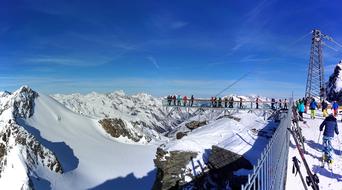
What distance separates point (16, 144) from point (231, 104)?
3747 centimetres

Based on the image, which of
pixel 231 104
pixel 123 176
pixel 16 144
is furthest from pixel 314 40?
pixel 16 144

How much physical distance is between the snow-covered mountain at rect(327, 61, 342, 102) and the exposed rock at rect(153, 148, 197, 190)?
85.3 ft

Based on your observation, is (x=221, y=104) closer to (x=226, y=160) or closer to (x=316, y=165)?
(x=226, y=160)

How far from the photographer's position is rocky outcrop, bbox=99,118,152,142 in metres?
99.8

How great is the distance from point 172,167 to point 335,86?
2951cm

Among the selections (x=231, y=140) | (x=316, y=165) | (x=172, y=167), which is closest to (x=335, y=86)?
(x=231, y=140)

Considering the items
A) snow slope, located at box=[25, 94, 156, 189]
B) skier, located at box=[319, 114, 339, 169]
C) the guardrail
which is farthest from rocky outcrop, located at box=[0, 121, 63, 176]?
skier, located at box=[319, 114, 339, 169]

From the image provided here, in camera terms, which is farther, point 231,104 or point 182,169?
point 231,104

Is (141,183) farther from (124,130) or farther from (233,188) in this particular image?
(233,188)

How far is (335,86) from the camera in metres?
48.2

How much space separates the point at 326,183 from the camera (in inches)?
591

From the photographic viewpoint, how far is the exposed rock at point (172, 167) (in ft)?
86.4

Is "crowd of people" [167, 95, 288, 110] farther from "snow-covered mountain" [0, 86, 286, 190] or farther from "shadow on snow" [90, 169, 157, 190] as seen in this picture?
"shadow on snow" [90, 169, 157, 190]

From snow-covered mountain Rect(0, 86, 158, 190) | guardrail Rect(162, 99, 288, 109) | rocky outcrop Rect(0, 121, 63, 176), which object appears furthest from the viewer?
rocky outcrop Rect(0, 121, 63, 176)
